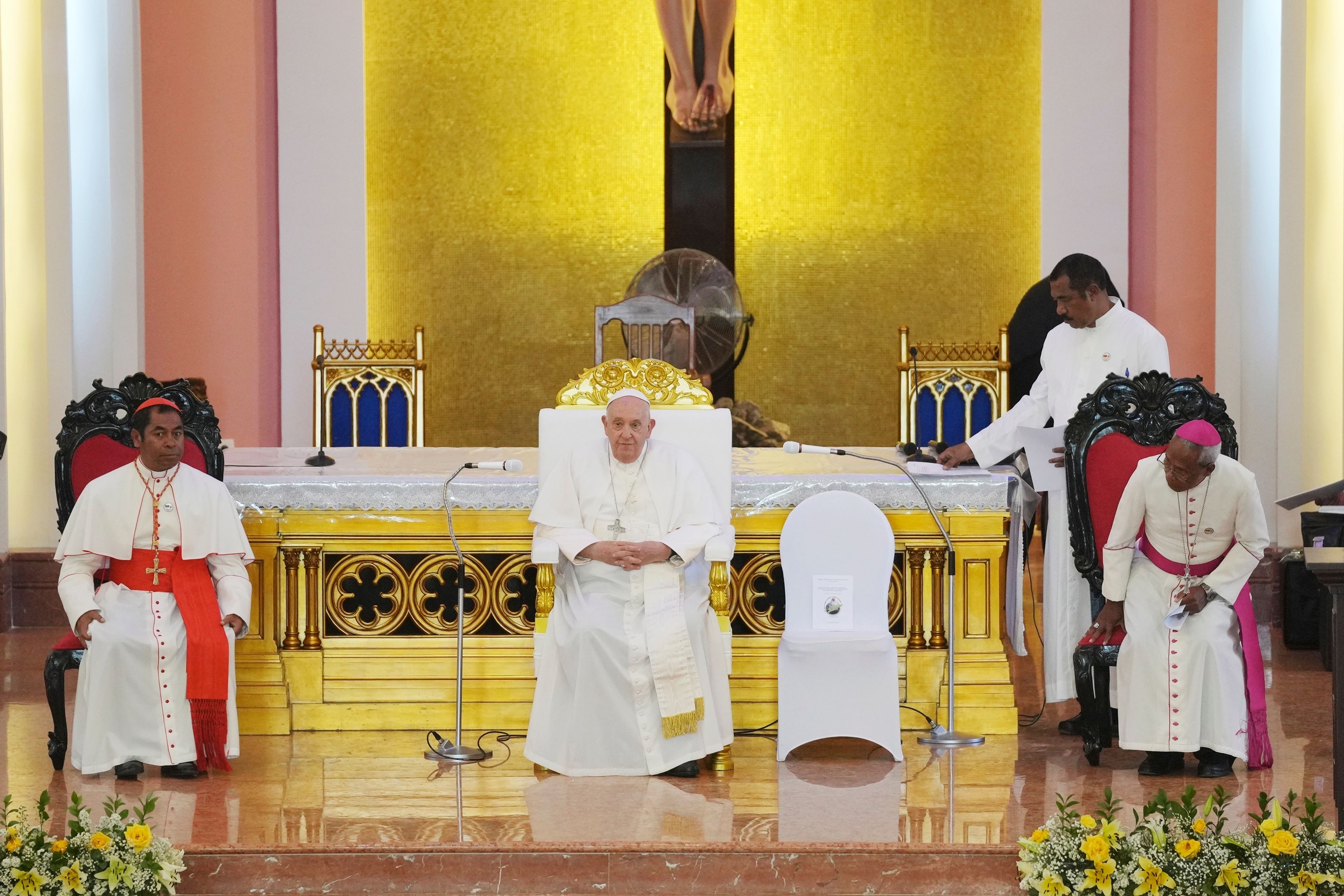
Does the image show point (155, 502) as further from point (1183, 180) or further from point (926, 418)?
point (1183, 180)

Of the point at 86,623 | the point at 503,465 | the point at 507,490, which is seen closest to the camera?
the point at 86,623

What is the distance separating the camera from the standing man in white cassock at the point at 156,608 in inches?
229

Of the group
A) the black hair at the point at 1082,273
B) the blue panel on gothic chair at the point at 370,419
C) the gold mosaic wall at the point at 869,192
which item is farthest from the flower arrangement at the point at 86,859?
the gold mosaic wall at the point at 869,192

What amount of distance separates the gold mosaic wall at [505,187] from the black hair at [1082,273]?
5.16 m

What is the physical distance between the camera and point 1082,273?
6938mm

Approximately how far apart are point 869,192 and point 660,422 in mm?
5643

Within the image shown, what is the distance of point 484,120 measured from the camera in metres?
11.7

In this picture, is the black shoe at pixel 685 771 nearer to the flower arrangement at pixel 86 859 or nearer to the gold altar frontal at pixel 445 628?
the gold altar frontal at pixel 445 628

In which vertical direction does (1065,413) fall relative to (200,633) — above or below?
above

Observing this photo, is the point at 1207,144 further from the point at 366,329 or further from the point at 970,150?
the point at 366,329

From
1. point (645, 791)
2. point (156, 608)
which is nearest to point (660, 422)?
point (645, 791)

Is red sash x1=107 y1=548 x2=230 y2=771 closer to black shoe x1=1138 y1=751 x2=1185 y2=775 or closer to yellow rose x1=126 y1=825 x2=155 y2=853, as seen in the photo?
yellow rose x1=126 y1=825 x2=155 y2=853

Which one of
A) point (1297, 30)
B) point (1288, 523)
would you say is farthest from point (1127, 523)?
point (1297, 30)

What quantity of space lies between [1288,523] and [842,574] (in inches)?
154
